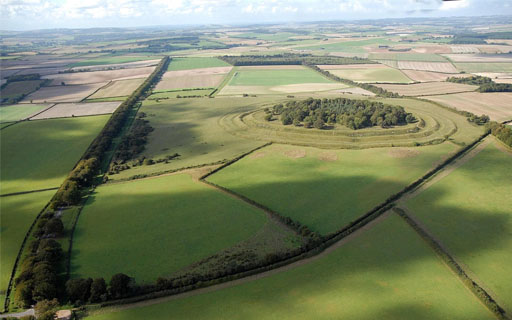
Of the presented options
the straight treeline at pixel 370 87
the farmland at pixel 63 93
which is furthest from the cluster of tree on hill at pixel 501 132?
the farmland at pixel 63 93

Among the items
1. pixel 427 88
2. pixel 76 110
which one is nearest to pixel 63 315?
pixel 76 110

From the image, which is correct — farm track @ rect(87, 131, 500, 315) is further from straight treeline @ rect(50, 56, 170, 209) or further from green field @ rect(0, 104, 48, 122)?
green field @ rect(0, 104, 48, 122)

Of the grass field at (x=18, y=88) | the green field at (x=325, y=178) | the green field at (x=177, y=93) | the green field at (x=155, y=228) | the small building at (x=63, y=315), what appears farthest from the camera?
the grass field at (x=18, y=88)

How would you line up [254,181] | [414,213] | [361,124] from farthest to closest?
[361,124], [254,181], [414,213]

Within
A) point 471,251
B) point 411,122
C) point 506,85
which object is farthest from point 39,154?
point 506,85

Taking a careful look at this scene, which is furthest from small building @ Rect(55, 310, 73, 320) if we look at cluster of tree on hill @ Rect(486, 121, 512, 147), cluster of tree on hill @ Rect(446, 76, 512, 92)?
cluster of tree on hill @ Rect(446, 76, 512, 92)

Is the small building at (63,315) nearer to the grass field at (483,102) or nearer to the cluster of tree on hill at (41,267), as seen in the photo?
the cluster of tree on hill at (41,267)

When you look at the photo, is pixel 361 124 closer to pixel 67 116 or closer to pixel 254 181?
pixel 254 181
